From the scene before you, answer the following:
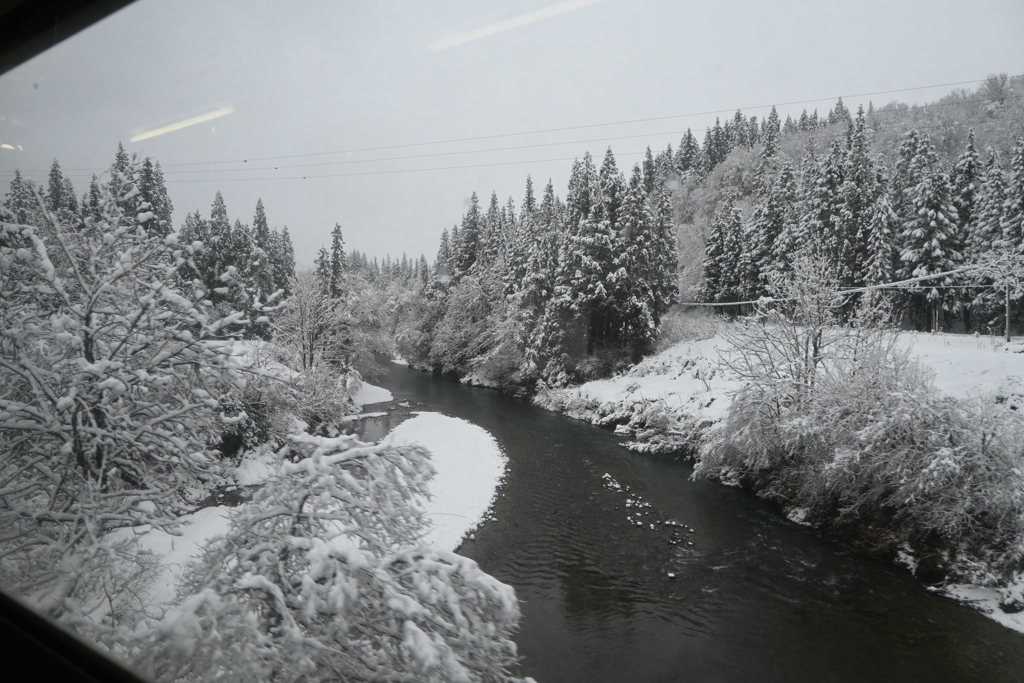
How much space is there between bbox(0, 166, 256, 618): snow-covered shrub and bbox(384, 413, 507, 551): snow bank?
5.11 ft

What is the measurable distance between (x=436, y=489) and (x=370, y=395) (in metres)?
12.5

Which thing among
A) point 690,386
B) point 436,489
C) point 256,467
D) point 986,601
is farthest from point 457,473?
point 690,386

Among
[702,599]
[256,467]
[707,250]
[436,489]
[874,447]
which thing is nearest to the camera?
[256,467]

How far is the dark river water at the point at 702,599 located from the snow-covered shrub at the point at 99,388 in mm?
4212

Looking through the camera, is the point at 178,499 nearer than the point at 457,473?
Yes

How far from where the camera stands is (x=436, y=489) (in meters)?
7.20

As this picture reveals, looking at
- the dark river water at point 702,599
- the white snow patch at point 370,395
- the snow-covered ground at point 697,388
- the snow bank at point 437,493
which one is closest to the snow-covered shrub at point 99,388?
the snow bank at point 437,493

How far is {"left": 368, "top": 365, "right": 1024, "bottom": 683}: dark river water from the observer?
5.43 meters

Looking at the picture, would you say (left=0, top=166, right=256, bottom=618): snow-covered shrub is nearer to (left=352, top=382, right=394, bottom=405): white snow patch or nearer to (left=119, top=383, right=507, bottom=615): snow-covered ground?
(left=119, top=383, right=507, bottom=615): snow-covered ground

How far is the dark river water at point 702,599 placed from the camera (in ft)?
17.8

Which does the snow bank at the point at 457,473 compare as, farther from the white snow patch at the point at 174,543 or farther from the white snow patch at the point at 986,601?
the white snow patch at the point at 986,601

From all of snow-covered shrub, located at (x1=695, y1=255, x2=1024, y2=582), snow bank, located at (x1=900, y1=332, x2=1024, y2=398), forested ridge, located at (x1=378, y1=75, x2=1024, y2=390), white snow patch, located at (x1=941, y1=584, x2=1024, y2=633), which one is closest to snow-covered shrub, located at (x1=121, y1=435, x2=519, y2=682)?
white snow patch, located at (x1=941, y1=584, x2=1024, y2=633)

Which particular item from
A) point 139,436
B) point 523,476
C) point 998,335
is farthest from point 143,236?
point 998,335

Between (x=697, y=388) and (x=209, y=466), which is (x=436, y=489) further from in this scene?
(x=697, y=388)
